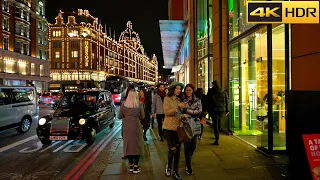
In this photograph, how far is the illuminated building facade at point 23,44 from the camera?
151ft

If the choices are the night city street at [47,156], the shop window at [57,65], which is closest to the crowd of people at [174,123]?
the night city street at [47,156]

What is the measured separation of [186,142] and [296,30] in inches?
131

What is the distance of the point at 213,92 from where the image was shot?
28.7 feet

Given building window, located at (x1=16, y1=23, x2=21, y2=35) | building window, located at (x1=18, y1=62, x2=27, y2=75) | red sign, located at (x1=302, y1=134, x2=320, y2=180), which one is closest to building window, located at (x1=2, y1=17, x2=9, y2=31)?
building window, located at (x1=16, y1=23, x2=21, y2=35)

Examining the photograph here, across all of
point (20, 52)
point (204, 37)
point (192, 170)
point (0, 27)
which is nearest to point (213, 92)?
point (192, 170)

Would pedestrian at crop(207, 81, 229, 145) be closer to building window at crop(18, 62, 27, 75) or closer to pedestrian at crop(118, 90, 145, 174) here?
pedestrian at crop(118, 90, 145, 174)

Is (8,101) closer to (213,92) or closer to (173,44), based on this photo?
(213,92)

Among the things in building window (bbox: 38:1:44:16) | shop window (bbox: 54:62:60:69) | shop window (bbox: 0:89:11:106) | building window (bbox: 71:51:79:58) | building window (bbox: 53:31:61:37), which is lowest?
shop window (bbox: 0:89:11:106)

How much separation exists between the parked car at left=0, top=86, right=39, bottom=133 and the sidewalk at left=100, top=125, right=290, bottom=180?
5412 millimetres

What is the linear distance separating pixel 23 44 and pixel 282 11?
53.9 meters

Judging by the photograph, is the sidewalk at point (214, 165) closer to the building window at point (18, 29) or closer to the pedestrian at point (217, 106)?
the pedestrian at point (217, 106)

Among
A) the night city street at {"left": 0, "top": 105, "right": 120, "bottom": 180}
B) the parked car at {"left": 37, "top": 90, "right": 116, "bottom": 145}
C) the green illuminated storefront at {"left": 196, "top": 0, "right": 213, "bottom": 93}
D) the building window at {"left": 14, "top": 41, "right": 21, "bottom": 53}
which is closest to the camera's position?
the night city street at {"left": 0, "top": 105, "right": 120, "bottom": 180}

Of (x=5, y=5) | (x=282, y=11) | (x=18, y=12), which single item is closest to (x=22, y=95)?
(x=282, y=11)

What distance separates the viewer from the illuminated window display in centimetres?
725
